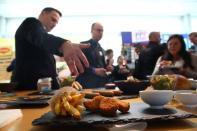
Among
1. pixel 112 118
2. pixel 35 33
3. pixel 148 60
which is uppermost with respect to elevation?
pixel 35 33

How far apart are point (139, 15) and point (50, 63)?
6318 mm

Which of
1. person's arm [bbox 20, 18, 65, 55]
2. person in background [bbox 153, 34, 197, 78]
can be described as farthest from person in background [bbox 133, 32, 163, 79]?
person's arm [bbox 20, 18, 65, 55]

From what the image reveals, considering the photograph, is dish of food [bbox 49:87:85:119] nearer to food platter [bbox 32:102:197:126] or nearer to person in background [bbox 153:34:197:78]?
food platter [bbox 32:102:197:126]

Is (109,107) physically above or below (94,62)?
below

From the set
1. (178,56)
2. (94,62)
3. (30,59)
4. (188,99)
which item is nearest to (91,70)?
(94,62)

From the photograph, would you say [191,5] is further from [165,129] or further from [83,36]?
[165,129]

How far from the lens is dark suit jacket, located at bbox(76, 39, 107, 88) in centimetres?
312

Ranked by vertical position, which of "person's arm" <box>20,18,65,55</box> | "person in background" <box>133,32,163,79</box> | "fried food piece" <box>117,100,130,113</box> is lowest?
"fried food piece" <box>117,100,130,113</box>

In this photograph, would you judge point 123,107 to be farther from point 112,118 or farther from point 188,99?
point 188,99

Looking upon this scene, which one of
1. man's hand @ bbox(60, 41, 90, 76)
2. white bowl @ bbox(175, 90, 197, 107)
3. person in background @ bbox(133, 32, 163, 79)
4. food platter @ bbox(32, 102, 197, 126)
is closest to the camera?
food platter @ bbox(32, 102, 197, 126)

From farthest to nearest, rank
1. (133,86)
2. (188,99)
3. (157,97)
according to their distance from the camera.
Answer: (133,86)
(188,99)
(157,97)

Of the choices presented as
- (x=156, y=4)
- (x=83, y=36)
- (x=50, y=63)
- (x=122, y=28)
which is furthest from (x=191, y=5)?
(x=50, y=63)

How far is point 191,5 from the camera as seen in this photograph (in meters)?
7.27

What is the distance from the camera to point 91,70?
3.08m
